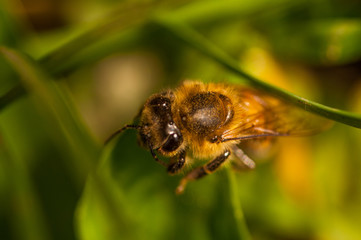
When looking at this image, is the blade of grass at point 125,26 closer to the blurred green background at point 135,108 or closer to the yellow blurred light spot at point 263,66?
the blurred green background at point 135,108

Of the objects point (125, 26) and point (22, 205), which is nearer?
point (22, 205)

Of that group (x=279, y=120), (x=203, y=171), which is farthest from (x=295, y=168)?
(x=203, y=171)

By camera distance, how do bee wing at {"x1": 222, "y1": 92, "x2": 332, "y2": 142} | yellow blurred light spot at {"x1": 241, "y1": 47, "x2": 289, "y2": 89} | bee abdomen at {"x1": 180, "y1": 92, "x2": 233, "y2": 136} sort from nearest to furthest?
1. bee abdomen at {"x1": 180, "y1": 92, "x2": 233, "y2": 136}
2. bee wing at {"x1": 222, "y1": 92, "x2": 332, "y2": 142}
3. yellow blurred light spot at {"x1": 241, "y1": 47, "x2": 289, "y2": 89}

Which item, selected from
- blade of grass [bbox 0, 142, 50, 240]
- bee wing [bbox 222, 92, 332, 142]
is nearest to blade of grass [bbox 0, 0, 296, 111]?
blade of grass [bbox 0, 142, 50, 240]

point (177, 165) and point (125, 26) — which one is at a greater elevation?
point (125, 26)

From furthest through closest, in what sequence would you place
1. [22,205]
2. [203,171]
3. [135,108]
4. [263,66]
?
[135,108], [263,66], [22,205], [203,171]

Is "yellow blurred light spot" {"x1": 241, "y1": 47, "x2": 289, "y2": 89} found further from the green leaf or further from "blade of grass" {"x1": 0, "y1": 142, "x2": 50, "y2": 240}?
"blade of grass" {"x1": 0, "y1": 142, "x2": 50, "y2": 240}

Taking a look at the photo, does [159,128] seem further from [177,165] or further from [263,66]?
[263,66]
